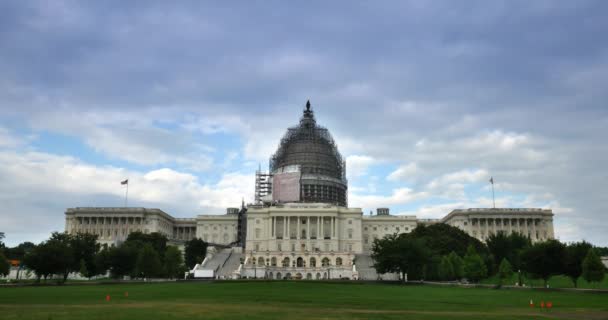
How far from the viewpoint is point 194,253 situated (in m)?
122

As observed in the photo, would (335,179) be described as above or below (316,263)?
above

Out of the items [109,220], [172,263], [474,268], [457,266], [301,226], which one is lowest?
[474,268]

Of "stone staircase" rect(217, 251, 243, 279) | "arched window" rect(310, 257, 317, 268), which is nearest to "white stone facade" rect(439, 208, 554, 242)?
"arched window" rect(310, 257, 317, 268)

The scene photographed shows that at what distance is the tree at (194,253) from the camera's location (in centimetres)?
12075

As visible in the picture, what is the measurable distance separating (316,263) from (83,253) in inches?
1969

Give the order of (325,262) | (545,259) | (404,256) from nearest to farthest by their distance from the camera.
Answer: (545,259) < (404,256) < (325,262)

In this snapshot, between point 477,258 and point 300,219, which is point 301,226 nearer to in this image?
point 300,219

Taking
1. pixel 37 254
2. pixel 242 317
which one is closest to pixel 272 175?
pixel 37 254

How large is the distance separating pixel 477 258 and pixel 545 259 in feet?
52.6

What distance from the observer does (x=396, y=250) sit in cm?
8575

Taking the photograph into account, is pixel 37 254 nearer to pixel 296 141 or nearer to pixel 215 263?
pixel 215 263

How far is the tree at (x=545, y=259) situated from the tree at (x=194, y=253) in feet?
241

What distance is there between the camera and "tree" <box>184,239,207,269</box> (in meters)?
121

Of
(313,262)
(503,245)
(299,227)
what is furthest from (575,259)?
(299,227)
